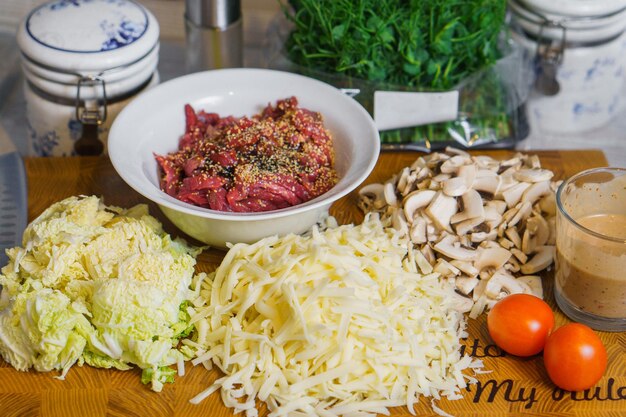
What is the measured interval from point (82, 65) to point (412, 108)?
116 centimetres

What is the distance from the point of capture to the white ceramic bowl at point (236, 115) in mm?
2244

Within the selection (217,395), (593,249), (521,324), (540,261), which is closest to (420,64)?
(540,261)

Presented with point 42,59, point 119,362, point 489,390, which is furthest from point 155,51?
point 489,390

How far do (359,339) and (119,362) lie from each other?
2.06ft

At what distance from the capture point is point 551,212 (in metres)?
2.45

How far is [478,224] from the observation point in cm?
237

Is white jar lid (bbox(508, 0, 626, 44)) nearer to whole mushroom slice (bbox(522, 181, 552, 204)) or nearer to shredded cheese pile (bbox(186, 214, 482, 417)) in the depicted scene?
whole mushroom slice (bbox(522, 181, 552, 204))

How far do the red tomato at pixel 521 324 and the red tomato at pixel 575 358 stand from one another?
0.05m

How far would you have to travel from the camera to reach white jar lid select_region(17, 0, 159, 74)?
104 inches

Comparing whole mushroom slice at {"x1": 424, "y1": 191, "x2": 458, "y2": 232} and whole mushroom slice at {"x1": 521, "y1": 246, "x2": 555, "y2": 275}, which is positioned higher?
whole mushroom slice at {"x1": 424, "y1": 191, "x2": 458, "y2": 232}

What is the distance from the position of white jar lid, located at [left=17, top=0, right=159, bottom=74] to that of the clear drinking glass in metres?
1.48

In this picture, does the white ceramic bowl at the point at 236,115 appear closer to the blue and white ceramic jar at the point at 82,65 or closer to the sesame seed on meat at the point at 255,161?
the sesame seed on meat at the point at 255,161

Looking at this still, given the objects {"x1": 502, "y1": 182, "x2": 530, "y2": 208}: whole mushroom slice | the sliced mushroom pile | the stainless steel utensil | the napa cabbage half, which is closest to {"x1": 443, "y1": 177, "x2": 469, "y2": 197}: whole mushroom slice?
the sliced mushroom pile

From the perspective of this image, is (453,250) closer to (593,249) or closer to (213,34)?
(593,249)
